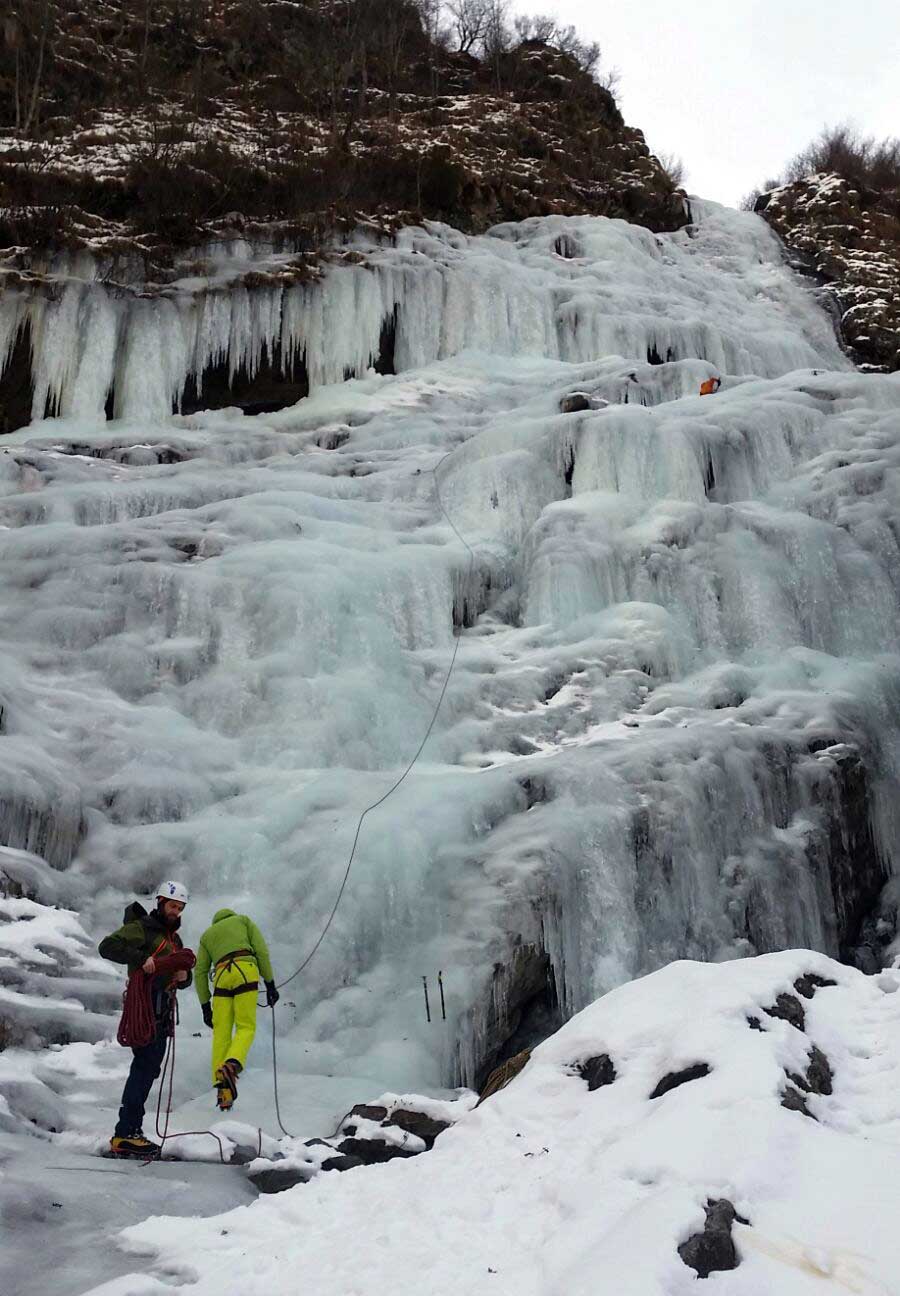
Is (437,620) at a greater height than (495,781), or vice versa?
(437,620)

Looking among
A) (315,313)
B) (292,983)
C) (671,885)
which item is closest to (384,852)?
(292,983)

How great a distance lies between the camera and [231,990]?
5.48 m

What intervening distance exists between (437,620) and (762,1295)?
27.4 feet

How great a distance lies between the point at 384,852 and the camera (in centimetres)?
769

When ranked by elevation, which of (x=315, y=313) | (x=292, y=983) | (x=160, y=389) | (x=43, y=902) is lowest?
(x=292, y=983)

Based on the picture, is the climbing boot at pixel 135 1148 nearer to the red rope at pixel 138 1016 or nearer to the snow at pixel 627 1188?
the red rope at pixel 138 1016

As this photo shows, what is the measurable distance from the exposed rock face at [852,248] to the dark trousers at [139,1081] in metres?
19.4

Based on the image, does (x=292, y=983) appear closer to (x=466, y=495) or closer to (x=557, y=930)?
(x=557, y=930)

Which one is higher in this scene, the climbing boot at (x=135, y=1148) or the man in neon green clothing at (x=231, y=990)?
the man in neon green clothing at (x=231, y=990)

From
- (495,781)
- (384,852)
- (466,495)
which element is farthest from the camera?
(466,495)

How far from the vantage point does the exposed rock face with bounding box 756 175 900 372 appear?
21.0 meters

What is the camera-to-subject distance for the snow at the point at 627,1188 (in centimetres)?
275

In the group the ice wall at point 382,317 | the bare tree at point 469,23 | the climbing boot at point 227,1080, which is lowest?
the climbing boot at point 227,1080

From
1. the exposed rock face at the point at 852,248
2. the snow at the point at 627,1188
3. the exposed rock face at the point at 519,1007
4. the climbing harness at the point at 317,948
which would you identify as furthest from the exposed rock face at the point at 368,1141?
the exposed rock face at the point at 852,248
